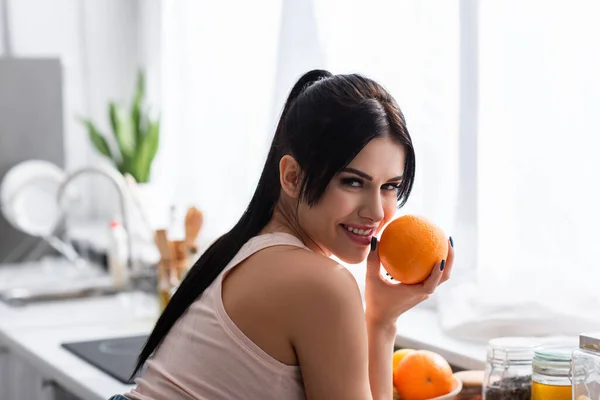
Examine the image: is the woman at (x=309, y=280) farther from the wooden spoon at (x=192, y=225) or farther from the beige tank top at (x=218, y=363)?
the wooden spoon at (x=192, y=225)

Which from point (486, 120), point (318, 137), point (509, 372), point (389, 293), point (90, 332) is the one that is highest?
point (318, 137)

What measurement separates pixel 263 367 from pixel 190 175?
1907 mm

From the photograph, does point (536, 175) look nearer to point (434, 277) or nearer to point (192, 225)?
point (434, 277)

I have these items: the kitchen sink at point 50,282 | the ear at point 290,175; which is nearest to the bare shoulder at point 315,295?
the ear at point 290,175

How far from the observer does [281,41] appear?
248 cm

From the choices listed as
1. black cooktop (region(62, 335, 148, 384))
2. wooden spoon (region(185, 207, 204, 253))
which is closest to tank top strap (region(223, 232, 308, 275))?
black cooktop (region(62, 335, 148, 384))

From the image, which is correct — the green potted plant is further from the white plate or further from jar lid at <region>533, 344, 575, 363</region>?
jar lid at <region>533, 344, 575, 363</region>

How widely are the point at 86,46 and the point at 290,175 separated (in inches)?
99.3

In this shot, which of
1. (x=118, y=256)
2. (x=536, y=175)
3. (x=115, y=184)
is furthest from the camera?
(x=118, y=256)

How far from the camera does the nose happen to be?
1.29 metres

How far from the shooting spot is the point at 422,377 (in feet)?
4.84

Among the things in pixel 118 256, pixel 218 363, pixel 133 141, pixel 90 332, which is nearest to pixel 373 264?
pixel 218 363

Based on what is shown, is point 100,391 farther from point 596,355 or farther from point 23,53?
point 23,53

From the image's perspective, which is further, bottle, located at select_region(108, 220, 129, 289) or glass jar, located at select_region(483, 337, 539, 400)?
bottle, located at select_region(108, 220, 129, 289)
